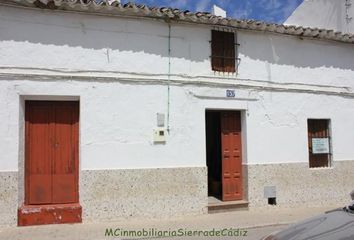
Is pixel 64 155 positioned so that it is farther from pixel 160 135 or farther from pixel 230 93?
pixel 230 93

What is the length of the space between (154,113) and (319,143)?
4885 mm

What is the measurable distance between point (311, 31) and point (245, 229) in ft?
18.7

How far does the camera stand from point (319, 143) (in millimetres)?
11250

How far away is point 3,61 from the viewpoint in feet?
27.0

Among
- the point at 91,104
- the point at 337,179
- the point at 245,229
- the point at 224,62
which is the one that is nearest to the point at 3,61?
the point at 91,104

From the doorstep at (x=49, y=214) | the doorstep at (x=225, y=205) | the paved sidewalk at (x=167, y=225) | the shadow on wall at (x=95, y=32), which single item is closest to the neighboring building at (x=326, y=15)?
the shadow on wall at (x=95, y=32)

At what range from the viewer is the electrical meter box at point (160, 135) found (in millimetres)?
9203

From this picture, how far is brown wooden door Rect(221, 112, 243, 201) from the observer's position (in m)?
10.2

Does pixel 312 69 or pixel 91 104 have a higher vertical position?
pixel 312 69

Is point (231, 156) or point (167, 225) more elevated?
point (231, 156)

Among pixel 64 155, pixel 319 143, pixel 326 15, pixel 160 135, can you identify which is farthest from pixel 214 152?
pixel 326 15

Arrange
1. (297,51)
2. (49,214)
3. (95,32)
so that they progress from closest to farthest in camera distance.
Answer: (49,214), (95,32), (297,51)

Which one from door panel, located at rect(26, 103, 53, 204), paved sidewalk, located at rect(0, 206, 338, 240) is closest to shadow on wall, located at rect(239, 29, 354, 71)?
paved sidewalk, located at rect(0, 206, 338, 240)

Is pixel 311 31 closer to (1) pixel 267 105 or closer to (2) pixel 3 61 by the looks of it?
(1) pixel 267 105
